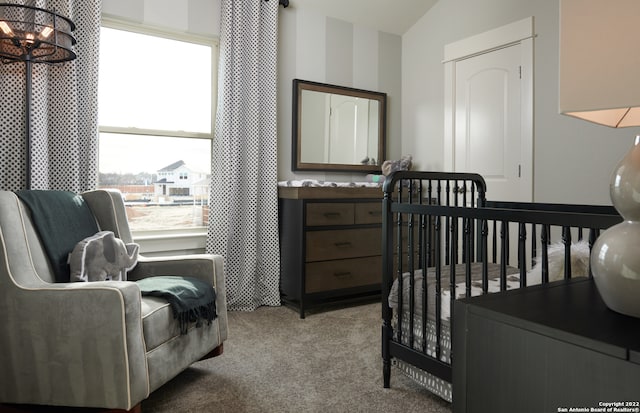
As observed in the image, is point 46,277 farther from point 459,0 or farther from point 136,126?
point 459,0

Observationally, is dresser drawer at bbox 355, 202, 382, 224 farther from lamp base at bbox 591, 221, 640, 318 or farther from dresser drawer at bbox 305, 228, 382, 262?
lamp base at bbox 591, 221, 640, 318

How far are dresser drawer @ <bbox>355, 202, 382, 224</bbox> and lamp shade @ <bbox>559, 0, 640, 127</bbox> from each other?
2.52 meters

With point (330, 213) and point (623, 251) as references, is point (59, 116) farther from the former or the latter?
point (623, 251)

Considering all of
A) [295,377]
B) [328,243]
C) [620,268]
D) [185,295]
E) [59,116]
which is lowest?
[295,377]

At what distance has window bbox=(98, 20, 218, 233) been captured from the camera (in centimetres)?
295

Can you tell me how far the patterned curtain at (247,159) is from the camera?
3201 mm

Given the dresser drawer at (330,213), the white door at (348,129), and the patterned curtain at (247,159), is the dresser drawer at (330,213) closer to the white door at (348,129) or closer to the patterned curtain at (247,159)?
the patterned curtain at (247,159)

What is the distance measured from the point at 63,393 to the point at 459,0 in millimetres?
3735

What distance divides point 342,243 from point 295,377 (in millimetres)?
1324

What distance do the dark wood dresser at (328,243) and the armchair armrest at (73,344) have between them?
1621 millimetres

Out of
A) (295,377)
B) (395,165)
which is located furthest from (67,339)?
(395,165)

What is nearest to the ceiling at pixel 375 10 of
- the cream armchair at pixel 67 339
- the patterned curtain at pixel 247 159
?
the patterned curtain at pixel 247 159

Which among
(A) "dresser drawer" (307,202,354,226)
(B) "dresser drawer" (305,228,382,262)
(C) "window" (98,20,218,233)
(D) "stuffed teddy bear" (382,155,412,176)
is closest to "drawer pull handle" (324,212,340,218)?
(A) "dresser drawer" (307,202,354,226)

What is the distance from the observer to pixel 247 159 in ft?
10.9
